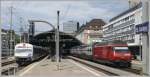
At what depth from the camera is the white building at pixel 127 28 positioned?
258 feet

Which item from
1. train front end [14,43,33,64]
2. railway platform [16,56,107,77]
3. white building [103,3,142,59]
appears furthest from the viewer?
white building [103,3,142,59]

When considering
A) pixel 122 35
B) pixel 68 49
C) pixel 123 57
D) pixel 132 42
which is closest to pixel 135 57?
pixel 132 42

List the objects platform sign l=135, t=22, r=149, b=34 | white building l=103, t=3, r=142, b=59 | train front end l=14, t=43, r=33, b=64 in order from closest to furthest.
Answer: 1. platform sign l=135, t=22, r=149, b=34
2. train front end l=14, t=43, r=33, b=64
3. white building l=103, t=3, r=142, b=59

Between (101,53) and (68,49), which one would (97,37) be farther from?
(101,53)

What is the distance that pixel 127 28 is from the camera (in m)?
91.4

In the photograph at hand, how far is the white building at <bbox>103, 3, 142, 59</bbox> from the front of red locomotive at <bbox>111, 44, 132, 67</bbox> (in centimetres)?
3301

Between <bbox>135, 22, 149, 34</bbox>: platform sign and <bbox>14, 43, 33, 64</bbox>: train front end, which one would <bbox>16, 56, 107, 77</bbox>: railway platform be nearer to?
<bbox>135, 22, 149, 34</bbox>: platform sign

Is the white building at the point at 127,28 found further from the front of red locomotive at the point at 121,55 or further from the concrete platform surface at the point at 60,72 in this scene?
the concrete platform surface at the point at 60,72

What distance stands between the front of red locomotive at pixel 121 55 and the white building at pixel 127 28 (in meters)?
33.0

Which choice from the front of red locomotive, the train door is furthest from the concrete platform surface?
the train door

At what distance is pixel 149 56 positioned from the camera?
2416cm

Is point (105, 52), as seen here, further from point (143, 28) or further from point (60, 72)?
point (143, 28)

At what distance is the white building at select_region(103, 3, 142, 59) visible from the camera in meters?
78.8

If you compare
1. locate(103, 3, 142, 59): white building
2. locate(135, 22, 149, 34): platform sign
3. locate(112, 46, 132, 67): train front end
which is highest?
locate(103, 3, 142, 59): white building
